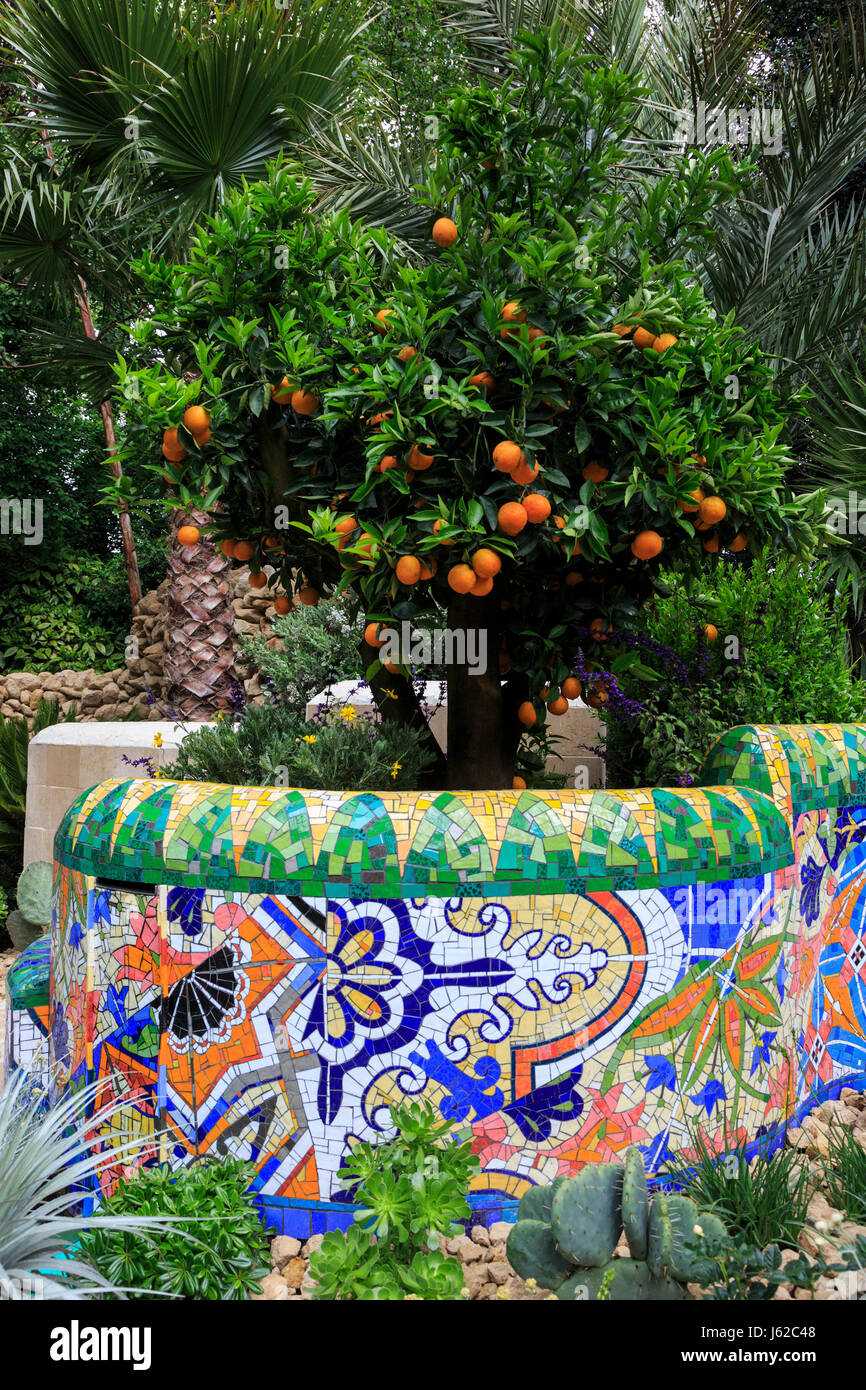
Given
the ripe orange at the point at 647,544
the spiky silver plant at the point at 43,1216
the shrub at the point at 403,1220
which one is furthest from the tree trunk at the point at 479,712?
the spiky silver plant at the point at 43,1216

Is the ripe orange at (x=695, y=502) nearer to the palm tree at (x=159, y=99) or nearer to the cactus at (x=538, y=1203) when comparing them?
the cactus at (x=538, y=1203)

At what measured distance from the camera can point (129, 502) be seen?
164 inches

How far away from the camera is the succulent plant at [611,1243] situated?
255cm

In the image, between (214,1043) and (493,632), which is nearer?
(214,1043)

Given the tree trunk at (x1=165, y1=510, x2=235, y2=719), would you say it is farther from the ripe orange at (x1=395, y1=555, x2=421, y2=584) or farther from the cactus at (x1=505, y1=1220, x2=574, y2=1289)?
the cactus at (x1=505, y1=1220, x2=574, y2=1289)

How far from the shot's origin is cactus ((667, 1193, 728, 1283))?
2545 millimetres

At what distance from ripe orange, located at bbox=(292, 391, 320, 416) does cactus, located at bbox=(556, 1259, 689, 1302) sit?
279cm

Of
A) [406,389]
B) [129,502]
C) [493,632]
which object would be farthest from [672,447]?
[129,502]

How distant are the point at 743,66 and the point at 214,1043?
284 inches

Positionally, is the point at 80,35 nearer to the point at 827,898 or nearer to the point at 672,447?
the point at 672,447

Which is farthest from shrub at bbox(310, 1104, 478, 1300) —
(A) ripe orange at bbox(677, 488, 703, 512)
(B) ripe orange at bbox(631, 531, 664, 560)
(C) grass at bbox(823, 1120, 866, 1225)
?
(A) ripe orange at bbox(677, 488, 703, 512)

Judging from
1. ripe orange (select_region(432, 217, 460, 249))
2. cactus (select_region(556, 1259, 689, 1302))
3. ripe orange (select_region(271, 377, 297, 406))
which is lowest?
cactus (select_region(556, 1259, 689, 1302))

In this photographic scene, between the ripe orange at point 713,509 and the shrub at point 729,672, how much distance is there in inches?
57.2

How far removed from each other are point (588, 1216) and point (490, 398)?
2.46m
